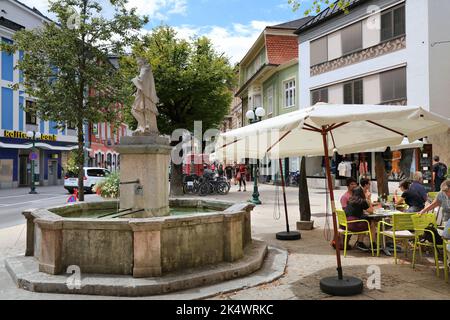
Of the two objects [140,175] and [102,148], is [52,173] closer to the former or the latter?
[102,148]

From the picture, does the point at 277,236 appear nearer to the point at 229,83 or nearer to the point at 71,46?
the point at 71,46

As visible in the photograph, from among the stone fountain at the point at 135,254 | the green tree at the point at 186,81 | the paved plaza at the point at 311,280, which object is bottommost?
the paved plaza at the point at 311,280

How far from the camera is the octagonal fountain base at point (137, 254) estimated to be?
17.4ft

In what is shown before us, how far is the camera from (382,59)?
21.9m

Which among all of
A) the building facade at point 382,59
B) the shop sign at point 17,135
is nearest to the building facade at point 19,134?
the shop sign at point 17,135

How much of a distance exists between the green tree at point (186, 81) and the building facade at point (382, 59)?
18.4 feet

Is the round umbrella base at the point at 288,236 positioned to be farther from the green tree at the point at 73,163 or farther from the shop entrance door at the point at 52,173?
the shop entrance door at the point at 52,173

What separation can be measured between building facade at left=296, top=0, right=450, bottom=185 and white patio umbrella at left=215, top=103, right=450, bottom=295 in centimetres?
1253

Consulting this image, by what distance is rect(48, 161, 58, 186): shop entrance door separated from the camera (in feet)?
120

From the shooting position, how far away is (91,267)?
5.64 meters

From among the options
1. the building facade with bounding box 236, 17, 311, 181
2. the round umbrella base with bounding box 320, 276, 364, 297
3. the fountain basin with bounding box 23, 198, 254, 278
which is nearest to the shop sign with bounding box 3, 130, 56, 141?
the building facade with bounding box 236, 17, 311, 181

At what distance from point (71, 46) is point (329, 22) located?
17.8 meters

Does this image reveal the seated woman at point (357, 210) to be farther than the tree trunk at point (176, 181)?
No
